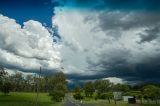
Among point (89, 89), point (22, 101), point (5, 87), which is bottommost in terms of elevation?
point (22, 101)

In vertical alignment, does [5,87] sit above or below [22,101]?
above

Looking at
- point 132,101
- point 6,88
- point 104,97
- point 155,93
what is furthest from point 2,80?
point 155,93

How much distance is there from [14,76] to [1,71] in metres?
74.3

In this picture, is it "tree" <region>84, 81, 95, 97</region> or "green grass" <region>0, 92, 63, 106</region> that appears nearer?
"green grass" <region>0, 92, 63, 106</region>

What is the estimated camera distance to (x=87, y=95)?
189 metres

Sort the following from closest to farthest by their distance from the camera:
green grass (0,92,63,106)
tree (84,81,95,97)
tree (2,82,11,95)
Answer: green grass (0,92,63,106)
tree (2,82,11,95)
tree (84,81,95,97)

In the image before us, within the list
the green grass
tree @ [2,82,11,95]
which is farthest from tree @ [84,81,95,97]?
the green grass

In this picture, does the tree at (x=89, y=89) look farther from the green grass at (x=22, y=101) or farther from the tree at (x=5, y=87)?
the green grass at (x=22, y=101)

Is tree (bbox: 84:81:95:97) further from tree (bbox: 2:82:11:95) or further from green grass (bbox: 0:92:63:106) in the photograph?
green grass (bbox: 0:92:63:106)

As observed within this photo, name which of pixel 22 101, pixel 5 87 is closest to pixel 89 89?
pixel 5 87

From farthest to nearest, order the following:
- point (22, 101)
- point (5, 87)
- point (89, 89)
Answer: point (89, 89) < point (5, 87) < point (22, 101)

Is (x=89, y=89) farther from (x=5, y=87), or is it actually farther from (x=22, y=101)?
(x=22, y=101)

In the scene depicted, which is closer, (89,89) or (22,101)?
(22,101)

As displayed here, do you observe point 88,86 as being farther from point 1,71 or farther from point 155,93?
point 155,93
